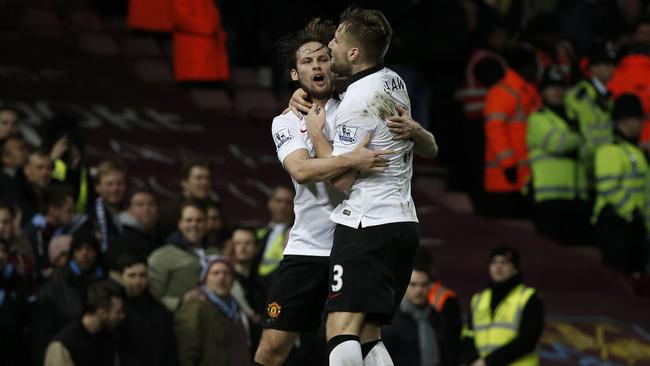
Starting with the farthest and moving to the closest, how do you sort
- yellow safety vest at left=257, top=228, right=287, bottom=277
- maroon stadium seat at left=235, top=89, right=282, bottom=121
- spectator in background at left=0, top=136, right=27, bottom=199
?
maroon stadium seat at left=235, top=89, right=282, bottom=121 → spectator in background at left=0, top=136, right=27, bottom=199 → yellow safety vest at left=257, top=228, right=287, bottom=277

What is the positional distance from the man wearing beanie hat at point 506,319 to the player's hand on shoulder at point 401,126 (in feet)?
15.4

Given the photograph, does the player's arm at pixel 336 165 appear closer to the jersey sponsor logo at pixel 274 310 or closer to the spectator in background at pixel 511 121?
the jersey sponsor logo at pixel 274 310

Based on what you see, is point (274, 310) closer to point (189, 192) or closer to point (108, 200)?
point (108, 200)

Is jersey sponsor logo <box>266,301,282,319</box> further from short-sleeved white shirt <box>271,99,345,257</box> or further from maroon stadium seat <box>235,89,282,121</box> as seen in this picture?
maroon stadium seat <box>235,89,282,121</box>

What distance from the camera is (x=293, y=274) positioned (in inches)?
A: 379

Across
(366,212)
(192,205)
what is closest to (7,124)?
(192,205)

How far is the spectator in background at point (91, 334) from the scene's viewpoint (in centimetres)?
1231

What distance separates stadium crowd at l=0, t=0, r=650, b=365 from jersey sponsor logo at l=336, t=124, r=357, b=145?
112cm

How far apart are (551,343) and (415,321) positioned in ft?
8.24

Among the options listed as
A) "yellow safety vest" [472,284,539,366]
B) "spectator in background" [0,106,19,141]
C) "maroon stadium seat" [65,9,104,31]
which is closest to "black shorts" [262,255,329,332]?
"yellow safety vest" [472,284,539,366]

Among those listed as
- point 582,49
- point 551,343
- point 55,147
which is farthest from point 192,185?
point 582,49

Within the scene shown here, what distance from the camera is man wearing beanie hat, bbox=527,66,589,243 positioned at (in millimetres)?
16953

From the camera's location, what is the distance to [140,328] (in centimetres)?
1277

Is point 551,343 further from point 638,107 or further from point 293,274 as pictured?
point 293,274
